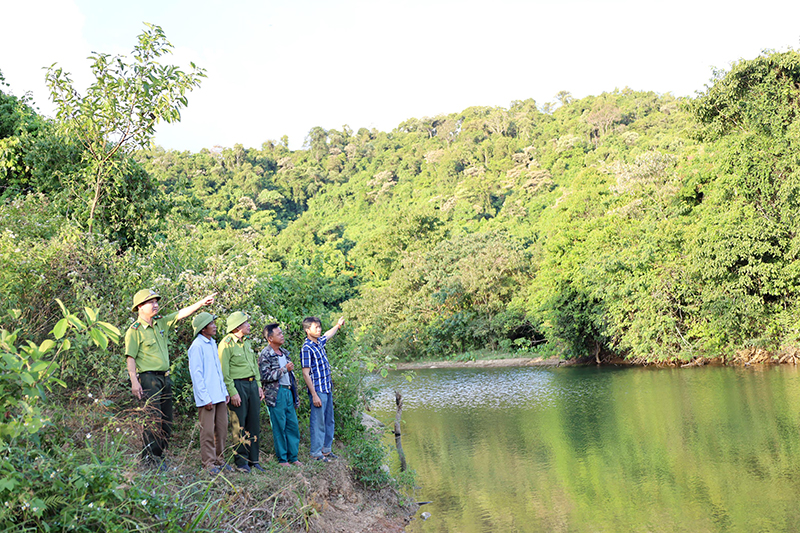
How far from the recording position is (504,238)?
102 feet

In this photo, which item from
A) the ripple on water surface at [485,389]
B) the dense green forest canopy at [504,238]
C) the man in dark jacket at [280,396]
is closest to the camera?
the man in dark jacket at [280,396]

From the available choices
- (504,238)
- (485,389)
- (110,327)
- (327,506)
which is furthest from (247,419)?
(504,238)

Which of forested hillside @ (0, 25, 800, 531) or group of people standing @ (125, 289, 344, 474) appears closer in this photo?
forested hillside @ (0, 25, 800, 531)

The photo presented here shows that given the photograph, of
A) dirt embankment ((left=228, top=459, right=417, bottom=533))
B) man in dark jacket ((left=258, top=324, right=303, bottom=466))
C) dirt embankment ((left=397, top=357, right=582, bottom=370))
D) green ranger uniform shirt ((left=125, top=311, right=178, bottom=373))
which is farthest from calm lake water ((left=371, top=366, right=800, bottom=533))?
dirt embankment ((left=397, top=357, right=582, bottom=370))

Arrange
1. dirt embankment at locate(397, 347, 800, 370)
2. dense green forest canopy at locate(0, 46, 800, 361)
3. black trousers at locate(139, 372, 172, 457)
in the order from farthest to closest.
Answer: dirt embankment at locate(397, 347, 800, 370), dense green forest canopy at locate(0, 46, 800, 361), black trousers at locate(139, 372, 172, 457)

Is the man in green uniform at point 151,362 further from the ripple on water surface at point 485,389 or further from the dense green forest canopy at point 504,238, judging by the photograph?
the ripple on water surface at point 485,389

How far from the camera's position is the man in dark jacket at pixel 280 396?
19.5ft

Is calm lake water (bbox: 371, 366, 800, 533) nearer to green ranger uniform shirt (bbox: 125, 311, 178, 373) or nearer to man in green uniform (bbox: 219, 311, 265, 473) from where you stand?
man in green uniform (bbox: 219, 311, 265, 473)

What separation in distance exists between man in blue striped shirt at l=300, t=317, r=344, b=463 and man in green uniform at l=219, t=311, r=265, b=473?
555mm

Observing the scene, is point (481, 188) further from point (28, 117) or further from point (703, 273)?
point (28, 117)

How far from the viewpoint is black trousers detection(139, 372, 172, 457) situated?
490 centimetres

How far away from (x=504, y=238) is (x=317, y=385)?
2580cm

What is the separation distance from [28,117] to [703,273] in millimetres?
16574

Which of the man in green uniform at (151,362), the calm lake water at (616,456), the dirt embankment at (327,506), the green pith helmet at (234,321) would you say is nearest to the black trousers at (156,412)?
the man in green uniform at (151,362)
